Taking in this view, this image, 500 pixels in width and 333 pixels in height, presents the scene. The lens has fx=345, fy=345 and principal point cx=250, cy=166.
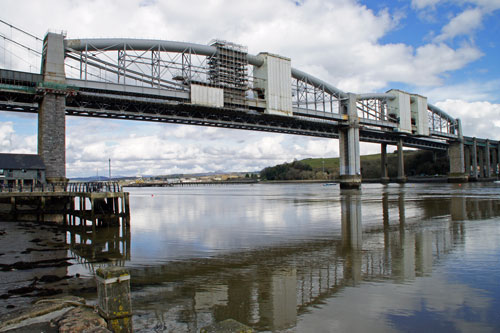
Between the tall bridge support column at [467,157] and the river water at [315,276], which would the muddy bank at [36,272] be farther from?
the tall bridge support column at [467,157]

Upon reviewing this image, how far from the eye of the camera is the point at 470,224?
21.4m

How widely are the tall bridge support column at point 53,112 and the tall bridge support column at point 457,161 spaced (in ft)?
418

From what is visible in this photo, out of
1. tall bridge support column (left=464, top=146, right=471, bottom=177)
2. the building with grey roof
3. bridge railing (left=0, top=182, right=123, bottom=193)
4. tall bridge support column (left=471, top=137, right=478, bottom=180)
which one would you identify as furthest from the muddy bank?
tall bridge support column (left=464, top=146, right=471, bottom=177)

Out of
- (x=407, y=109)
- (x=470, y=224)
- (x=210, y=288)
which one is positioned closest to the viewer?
(x=210, y=288)

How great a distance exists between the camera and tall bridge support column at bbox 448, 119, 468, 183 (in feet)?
412

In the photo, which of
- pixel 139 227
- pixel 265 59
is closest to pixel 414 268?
pixel 139 227

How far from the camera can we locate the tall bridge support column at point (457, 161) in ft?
412

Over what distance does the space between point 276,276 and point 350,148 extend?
256ft

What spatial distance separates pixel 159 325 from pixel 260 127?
69.6 m

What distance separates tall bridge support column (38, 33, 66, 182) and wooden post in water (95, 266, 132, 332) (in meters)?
38.9

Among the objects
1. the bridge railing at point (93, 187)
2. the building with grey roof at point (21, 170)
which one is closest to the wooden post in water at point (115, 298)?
the bridge railing at point (93, 187)

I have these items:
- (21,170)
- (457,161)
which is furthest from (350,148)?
(21,170)

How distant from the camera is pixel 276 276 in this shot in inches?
449

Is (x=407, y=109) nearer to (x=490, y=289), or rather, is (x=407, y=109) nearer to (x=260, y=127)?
(x=260, y=127)
